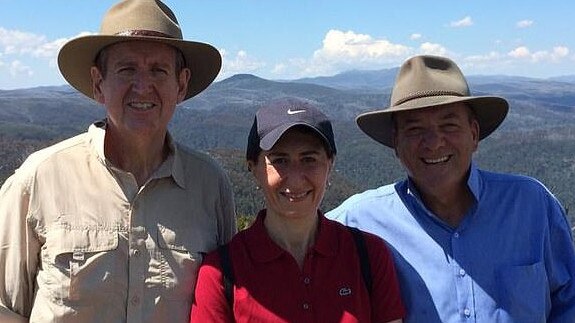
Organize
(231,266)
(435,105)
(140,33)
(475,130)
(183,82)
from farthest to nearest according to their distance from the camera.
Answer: (475,130), (435,105), (183,82), (140,33), (231,266)

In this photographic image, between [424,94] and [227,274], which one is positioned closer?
[227,274]

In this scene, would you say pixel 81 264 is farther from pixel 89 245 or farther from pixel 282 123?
pixel 282 123

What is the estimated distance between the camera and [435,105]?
11.7ft

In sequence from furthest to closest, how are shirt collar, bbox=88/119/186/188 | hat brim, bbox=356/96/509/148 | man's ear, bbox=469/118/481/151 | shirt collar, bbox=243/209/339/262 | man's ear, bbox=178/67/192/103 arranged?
man's ear, bbox=469/118/481/151 < hat brim, bbox=356/96/509/148 < man's ear, bbox=178/67/192/103 < shirt collar, bbox=88/119/186/188 < shirt collar, bbox=243/209/339/262

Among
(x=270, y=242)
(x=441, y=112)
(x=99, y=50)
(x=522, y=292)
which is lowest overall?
(x=522, y=292)

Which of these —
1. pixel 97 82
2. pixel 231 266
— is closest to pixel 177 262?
pixel 231 266

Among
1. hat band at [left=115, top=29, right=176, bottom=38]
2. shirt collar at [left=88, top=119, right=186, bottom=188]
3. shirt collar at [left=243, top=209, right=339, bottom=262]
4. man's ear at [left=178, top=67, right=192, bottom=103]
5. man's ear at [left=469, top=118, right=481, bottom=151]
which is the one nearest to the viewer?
shirt collar at [left=243, top=209, right=339, bottom=262]

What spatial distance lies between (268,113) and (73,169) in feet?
3.24

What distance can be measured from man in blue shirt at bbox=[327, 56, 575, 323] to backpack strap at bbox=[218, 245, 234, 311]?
100 cm

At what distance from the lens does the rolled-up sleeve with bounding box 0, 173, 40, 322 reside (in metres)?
3.04

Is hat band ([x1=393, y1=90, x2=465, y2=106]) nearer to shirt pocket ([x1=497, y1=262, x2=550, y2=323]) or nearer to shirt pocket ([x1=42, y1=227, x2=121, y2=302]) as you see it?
shirt pocket ([x1=497, y1=262, x2=550, y2=323])

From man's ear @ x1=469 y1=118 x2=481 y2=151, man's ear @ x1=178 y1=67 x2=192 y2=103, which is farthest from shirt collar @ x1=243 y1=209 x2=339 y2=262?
man's ear @ x1=469 y1=118 x2=481 y2=151

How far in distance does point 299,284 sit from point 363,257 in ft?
1.11

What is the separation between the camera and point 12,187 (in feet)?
10.1
